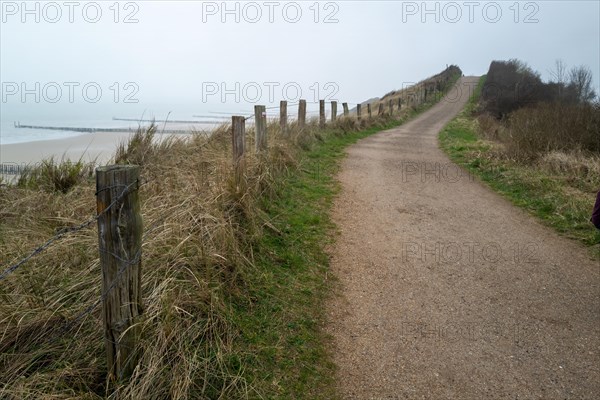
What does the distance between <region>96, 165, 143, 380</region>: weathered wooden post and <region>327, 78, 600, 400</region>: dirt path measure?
1503 millimetres

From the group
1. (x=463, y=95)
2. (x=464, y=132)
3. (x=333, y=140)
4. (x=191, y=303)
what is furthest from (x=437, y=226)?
(x=463, y=95)

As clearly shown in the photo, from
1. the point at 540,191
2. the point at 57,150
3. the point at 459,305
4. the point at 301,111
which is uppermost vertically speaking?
the point at 301,111

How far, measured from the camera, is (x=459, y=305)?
4.20m

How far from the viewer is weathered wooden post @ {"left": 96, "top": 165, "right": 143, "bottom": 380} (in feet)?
7.70

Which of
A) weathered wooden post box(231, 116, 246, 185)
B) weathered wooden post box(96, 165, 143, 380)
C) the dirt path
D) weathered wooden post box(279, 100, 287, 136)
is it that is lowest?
the dirt path

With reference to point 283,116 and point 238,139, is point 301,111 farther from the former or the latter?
point 238,139

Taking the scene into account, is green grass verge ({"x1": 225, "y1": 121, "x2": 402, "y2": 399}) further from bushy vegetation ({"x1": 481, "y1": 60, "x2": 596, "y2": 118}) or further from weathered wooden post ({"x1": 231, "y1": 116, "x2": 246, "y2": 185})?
bushy vegetation ({"x1": 481, "y1": 60, "x2": 596, "y2": 118})

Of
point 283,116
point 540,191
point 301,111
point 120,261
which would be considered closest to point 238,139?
point 120,261

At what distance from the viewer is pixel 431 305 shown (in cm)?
418

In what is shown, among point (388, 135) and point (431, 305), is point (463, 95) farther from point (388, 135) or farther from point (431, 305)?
point (431, 305)

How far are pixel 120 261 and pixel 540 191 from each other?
26.1 ft

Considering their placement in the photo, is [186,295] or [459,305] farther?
[459,305]

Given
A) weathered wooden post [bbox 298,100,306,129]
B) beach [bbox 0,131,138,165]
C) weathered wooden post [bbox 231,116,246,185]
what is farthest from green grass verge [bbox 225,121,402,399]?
beach [bbox 0,131,138,165]

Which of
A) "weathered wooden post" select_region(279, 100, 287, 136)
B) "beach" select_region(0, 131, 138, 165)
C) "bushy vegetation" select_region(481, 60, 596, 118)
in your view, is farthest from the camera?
"bushy vegetation" select_region(481, 60, 596, 118)
